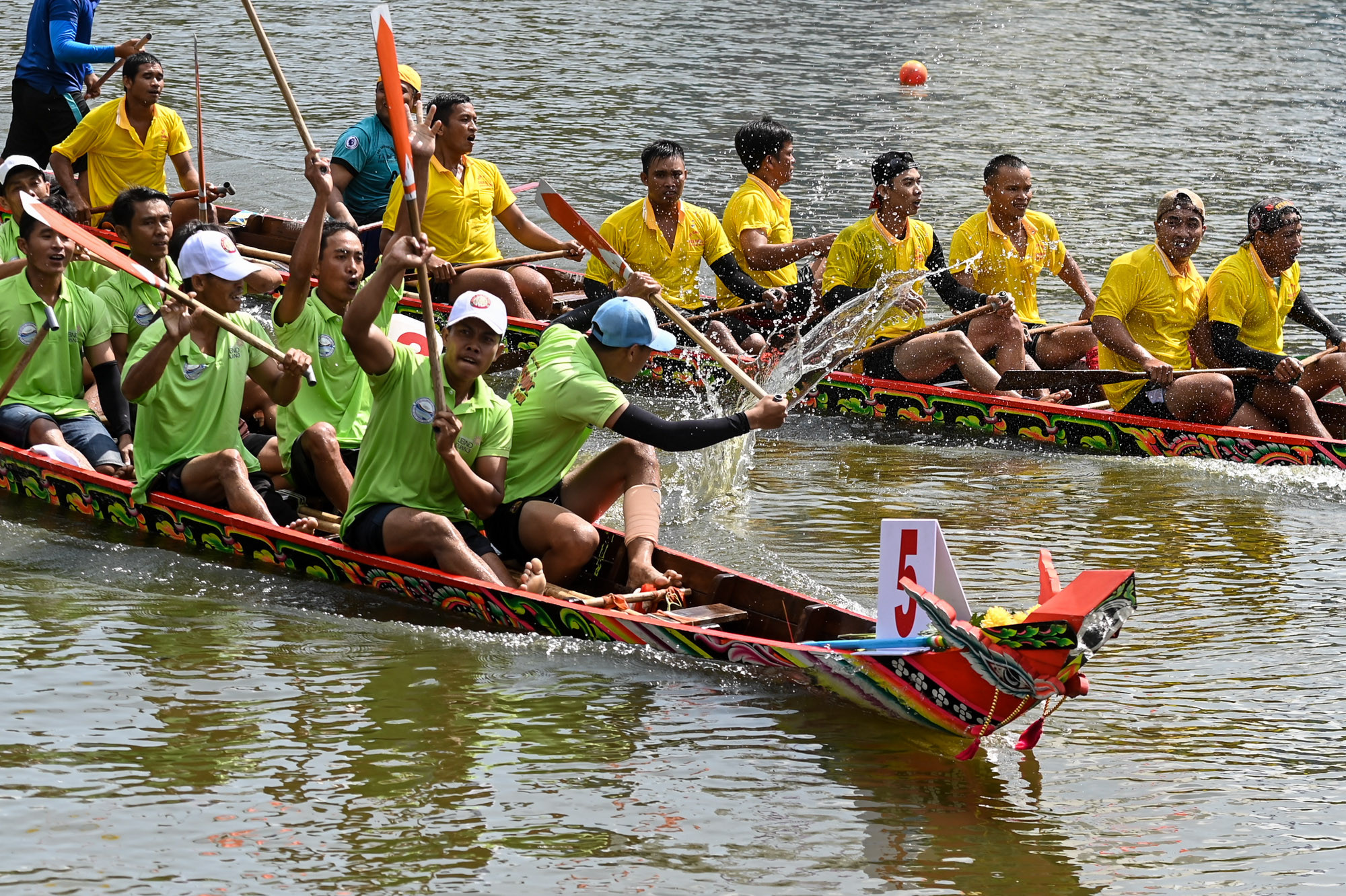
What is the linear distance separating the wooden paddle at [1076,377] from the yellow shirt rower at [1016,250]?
38 centimetres

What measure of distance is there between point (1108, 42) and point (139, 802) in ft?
74.8

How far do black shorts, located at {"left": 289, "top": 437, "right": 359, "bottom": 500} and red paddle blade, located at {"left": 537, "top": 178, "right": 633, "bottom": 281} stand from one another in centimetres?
152

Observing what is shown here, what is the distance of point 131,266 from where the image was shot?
745 centimetres

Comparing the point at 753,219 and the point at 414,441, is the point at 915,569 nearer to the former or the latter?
the point at 414,441

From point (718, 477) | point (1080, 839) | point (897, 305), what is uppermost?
point (897, 305)

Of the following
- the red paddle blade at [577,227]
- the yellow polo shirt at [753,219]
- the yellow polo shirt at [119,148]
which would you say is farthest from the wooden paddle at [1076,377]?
the yellow polo shirt at [119,148]

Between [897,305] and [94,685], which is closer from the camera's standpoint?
[94,685]

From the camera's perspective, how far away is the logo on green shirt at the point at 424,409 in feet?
21.9

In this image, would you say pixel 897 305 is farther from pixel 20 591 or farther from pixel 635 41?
pixel 635 41

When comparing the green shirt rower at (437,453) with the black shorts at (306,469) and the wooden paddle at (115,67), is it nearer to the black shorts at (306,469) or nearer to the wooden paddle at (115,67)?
the black shorts at (306,469)

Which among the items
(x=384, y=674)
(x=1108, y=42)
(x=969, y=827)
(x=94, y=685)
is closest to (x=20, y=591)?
(x=94, y=685)

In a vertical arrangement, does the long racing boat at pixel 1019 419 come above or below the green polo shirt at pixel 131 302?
below

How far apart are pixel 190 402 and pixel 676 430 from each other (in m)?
2.33

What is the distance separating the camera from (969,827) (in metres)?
5.46
